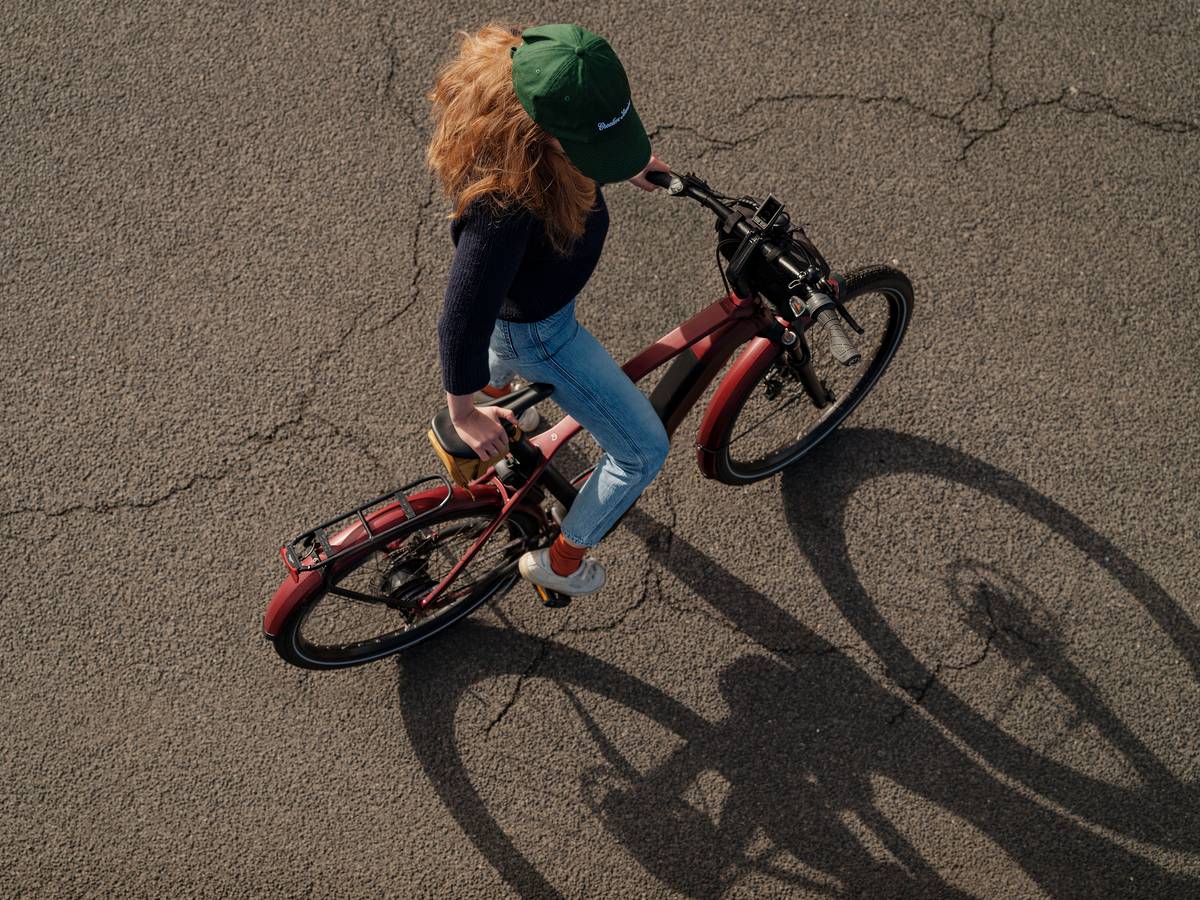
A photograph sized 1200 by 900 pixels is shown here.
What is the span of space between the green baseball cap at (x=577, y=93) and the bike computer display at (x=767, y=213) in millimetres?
716

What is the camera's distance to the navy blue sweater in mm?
2365

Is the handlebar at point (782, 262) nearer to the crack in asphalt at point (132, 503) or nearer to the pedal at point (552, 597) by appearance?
the pedal at point (552, 597)

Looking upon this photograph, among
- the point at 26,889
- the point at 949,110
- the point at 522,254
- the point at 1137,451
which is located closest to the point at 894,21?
the point at 949,110

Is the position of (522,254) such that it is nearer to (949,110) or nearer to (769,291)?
(769,291)

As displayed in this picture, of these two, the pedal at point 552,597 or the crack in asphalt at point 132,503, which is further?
the crack in asphalt at point 132,503

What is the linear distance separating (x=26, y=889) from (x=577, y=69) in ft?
12.7

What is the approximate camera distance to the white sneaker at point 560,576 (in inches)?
147

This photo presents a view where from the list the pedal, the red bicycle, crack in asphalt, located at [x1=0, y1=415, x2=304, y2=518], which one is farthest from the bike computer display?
crack in asphalt, located at [x1=0, y1=415, x2=304, y2=518]

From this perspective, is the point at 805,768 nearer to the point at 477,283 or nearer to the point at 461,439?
the point at 461,439

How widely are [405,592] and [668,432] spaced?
4.07ft

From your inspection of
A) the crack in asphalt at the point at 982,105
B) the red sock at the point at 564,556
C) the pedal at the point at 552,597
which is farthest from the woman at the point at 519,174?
the crack in asphalt at the point at 982,105

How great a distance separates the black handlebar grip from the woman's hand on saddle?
3.30 ft

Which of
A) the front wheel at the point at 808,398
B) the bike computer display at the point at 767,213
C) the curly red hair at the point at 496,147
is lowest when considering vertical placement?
the front wheel at the point at 808,398

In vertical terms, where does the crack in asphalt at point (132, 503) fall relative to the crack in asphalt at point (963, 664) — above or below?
above
